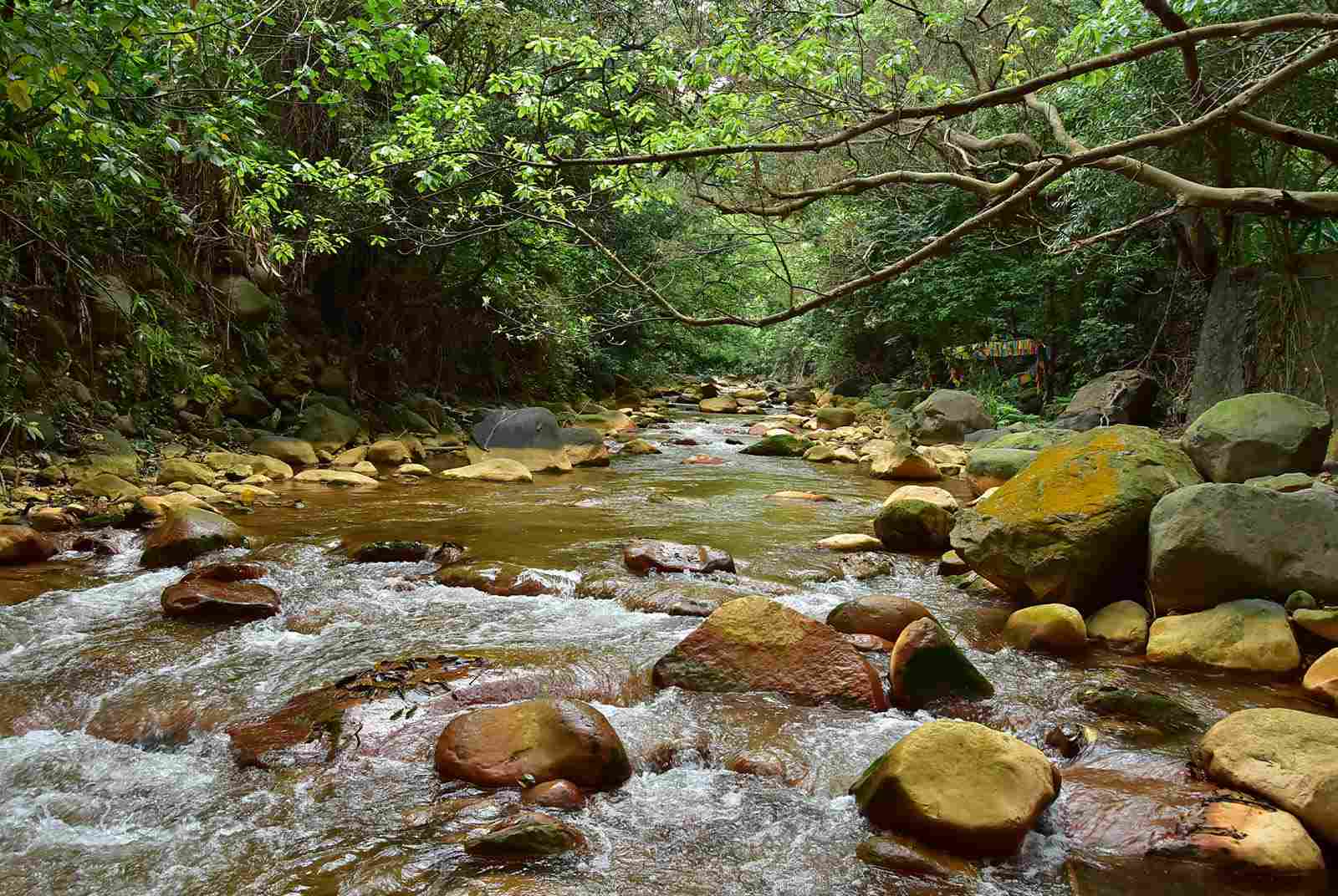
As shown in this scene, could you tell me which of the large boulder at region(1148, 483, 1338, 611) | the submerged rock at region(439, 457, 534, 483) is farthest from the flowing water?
the submerged rock at region(439, 457, 534, 483)

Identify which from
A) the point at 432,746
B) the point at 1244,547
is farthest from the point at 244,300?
the point at 1244,547

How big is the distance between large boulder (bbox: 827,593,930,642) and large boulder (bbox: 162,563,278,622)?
11.7 ft

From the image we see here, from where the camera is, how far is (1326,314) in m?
8.38

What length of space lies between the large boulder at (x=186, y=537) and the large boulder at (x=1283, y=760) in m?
6.46

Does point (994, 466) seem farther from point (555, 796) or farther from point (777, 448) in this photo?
point (555, 796)

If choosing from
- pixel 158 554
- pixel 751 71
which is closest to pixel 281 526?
pixel 158 554

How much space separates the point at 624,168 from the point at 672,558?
309 centimetres

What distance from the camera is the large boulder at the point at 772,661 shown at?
13.6 ft

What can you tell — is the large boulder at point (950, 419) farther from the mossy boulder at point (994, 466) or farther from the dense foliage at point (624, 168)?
the mossy boulder at point (994, 466)

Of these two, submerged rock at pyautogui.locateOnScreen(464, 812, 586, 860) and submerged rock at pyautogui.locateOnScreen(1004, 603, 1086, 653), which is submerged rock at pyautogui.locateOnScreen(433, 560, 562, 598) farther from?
submerged rock at pyautogui.locateOnScreen(1004, 603, 1086, 653)

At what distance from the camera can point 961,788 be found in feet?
9.85

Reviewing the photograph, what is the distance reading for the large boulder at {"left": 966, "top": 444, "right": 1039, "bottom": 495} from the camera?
9.60m

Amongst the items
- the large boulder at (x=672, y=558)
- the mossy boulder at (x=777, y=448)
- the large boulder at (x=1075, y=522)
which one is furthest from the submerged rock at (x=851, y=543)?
the mossy boulder at (x=777, y=448)

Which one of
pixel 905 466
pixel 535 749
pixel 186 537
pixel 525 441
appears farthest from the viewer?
pixel 525 441
